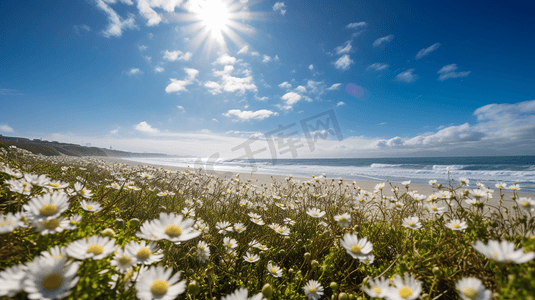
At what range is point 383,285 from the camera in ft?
3.57

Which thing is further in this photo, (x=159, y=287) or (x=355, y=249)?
(x=355, y=249)

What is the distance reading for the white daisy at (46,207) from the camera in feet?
3.18

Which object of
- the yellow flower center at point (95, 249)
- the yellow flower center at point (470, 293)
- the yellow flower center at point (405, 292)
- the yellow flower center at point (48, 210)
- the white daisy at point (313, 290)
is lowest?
the white daisy at point (313, 290)

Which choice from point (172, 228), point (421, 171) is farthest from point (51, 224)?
point (421, 171)

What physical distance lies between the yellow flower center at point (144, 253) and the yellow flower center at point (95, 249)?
0.49ft

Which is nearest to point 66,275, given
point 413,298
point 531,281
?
point 413,298

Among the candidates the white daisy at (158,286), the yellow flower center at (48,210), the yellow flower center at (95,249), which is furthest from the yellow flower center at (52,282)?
the yellow flower center at (48,210)

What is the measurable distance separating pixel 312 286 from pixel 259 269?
507 mm

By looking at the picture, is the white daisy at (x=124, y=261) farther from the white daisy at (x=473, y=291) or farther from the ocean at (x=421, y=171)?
the ocean at (x=421, y=171)

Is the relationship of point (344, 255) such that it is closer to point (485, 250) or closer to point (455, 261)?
point (455, 261)

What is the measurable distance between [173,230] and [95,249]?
1.05 feet

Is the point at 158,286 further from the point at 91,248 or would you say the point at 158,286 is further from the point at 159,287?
the point at 91,248

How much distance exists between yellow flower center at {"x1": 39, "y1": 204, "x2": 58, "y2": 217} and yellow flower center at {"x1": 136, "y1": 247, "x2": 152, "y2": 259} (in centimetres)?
45

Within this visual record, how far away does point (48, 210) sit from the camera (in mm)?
1016
